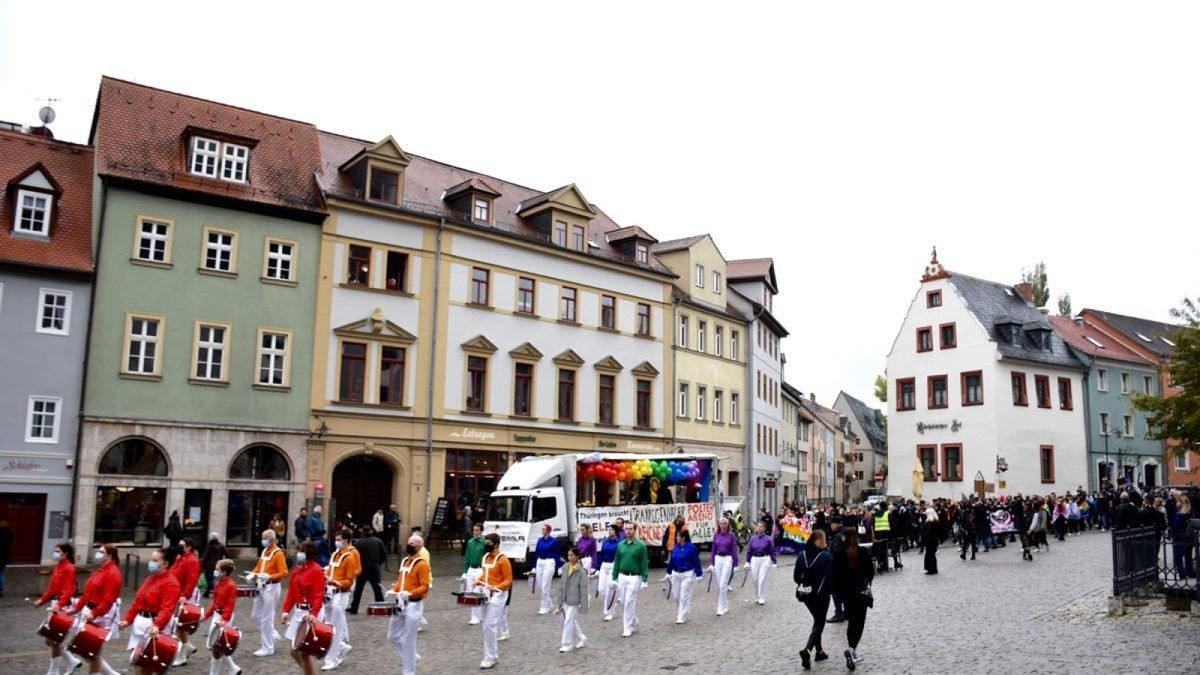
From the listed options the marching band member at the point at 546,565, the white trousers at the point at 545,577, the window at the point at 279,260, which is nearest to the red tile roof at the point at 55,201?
the window at the point at 279,260

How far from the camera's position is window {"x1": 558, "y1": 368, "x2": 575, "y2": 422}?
41312mm

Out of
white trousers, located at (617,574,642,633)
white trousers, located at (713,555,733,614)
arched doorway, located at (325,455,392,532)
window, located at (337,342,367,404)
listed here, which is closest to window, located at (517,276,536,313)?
window, located at (337,342,367,404)

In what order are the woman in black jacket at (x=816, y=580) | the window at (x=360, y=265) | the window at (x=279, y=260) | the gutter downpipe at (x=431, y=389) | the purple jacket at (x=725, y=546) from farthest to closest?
the gutter downpipe at (x=431, y=389), the window at (x=360, y=265), the window at (x=279, y=260), the purple jacket at (x=725, y=546), the woman in black jacket at (x=816, y=580)

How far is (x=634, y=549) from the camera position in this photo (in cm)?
1939

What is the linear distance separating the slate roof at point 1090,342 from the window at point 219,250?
160 feet

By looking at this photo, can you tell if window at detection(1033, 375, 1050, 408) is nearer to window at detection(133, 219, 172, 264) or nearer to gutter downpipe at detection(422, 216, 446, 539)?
gutter downpipe at detection(422, 216, 446, 539)

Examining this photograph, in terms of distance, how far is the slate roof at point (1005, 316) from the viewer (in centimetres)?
5662

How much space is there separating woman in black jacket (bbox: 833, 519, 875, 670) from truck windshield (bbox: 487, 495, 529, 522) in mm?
15971

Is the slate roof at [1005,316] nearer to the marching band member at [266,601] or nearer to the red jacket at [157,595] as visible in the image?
the marching band member at [266,601]

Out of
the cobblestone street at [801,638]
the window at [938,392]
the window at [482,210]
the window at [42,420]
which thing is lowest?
the cobblestone street at [801,638]

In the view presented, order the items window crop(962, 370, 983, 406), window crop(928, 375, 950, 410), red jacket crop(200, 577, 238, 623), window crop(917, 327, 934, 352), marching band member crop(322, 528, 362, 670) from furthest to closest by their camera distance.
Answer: window crop(917, 327, 934, 352) < window crop(928, 375, 950, 410) < window crop(962, 370, 983, 406) < marching band member crop(322, 528, 362, 670) < red jacket crop(200, 577, 238, 623)

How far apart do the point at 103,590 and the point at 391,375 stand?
22653mm

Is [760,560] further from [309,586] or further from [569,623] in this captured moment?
[309,586]

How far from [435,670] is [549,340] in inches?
1046
